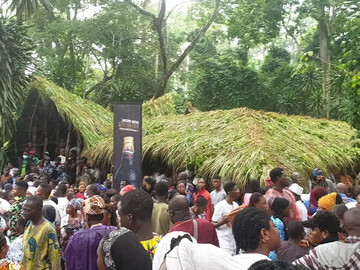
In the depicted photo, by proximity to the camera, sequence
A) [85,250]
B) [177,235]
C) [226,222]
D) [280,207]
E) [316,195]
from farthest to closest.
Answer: [316,195], [226,222], [280,207], [85,250], [177,235]

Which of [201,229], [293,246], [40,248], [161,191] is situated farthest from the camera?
[161,191]

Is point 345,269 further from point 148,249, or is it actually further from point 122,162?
point 122,162

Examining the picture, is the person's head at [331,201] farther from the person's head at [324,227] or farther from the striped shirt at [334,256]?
the striped shirt at [334,256]

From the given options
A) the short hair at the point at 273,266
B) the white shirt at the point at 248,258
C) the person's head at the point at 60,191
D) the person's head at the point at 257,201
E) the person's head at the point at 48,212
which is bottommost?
the person's head at the point at 60,191

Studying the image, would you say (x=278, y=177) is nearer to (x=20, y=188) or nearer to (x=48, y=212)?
(x=48, y=212)

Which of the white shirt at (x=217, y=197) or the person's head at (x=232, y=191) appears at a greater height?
the person's head at (x=232, y=191)

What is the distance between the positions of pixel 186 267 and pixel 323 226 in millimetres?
2265

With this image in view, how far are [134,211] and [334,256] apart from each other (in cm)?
148

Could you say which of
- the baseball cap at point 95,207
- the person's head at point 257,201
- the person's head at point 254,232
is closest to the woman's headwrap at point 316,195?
the person's head at point 257,201

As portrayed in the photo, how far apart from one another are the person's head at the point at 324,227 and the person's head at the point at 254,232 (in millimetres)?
1390

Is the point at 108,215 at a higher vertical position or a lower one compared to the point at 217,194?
higher

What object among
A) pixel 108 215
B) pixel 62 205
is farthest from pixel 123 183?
pixel 108 215

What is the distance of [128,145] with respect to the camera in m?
11.9

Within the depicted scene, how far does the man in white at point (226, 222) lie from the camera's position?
6.87 m
